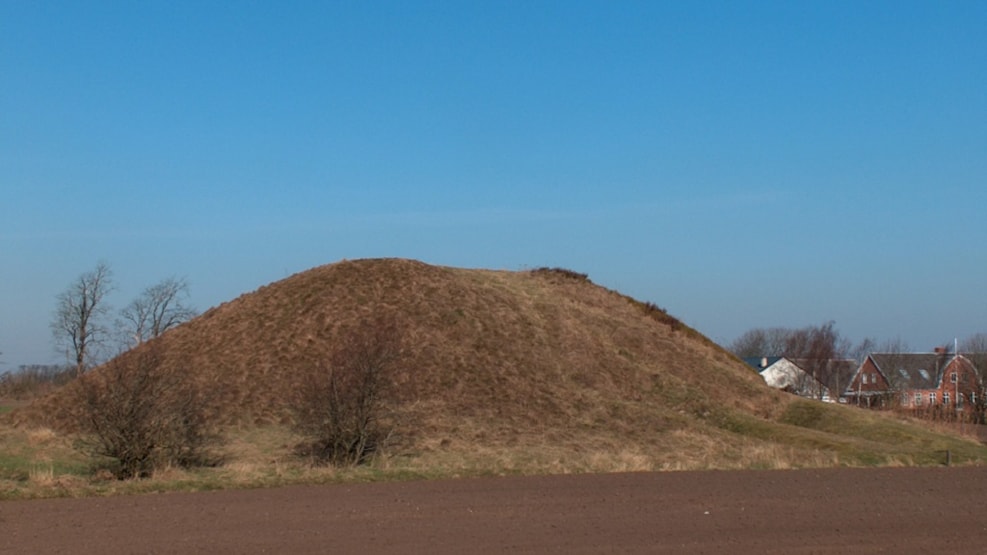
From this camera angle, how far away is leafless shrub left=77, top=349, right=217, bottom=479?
809 inches

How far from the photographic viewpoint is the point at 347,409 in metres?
23.6

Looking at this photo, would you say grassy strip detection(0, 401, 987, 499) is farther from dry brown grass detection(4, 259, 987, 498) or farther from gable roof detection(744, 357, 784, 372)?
gable roof detection(744, 357, 784, 372)

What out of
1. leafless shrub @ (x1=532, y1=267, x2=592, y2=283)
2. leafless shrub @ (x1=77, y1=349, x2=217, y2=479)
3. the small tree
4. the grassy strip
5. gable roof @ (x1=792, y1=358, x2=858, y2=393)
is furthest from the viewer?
gable roof @ (x1=792, y1=358, x2=858, y2=393)

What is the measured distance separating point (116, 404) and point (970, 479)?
59.8ft

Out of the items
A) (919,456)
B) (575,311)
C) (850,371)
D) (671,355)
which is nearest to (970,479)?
(919,456)

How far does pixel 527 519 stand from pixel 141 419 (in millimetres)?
10202

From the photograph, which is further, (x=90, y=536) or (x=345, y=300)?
(x=345, y=300)

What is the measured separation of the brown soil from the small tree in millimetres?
4735

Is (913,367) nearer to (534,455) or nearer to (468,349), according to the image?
(468,349)

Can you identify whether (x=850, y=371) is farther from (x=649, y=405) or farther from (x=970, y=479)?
(x=970, y=479)

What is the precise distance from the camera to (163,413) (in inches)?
836

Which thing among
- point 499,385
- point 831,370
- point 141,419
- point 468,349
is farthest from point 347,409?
point 831,370

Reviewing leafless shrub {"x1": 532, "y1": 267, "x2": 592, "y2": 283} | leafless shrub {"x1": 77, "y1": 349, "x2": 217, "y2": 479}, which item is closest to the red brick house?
leafless shrub {"x1": 532, "y1": 267, "x2": 592, "y2": 283}

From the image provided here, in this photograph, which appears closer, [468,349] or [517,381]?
[517,381]
